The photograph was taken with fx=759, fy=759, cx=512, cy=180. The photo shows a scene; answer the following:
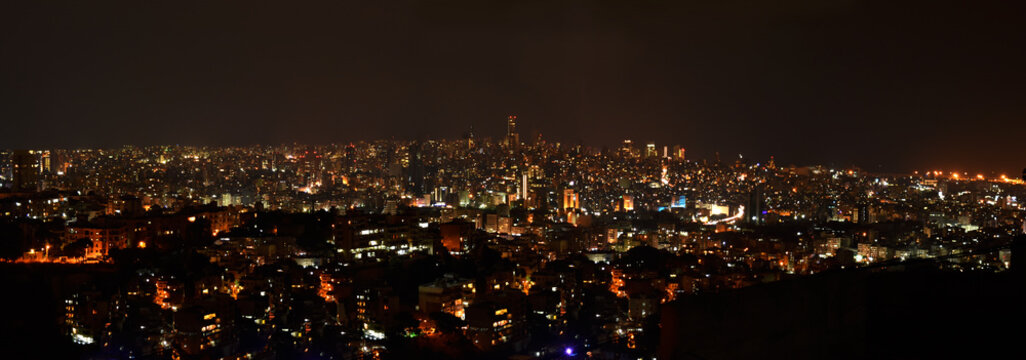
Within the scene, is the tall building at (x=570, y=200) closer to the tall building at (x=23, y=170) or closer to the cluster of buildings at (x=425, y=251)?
the cluster of buildings at (x=425, y=251)

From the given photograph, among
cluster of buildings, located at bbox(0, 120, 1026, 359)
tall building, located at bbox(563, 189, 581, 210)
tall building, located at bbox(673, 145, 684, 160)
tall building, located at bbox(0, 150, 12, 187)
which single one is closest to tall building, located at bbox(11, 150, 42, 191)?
cluster of buildings, located at bbox(0, 120, 1026, 359)

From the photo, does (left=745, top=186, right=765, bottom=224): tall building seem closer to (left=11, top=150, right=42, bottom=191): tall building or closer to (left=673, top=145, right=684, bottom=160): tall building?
(left=673, top=145, right=684, bottom=160): tall building

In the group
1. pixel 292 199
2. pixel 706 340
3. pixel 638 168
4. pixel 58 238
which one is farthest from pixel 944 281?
pixel 638 168

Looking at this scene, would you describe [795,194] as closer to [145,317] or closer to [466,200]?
[466,200]

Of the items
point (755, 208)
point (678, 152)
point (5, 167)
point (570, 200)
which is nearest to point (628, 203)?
point (570, 200)

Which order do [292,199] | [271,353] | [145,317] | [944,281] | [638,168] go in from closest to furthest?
[944,281]
[271,353]
[145,317]
[292,199]
[638,168]

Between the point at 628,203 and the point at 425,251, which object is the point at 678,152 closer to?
the point at 628,203

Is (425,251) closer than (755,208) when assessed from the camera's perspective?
Yes

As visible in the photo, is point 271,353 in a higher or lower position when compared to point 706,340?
lower

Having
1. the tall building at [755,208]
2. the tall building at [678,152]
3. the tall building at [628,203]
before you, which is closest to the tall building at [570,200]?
the tall building at [628,203]
